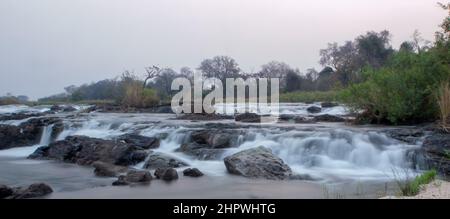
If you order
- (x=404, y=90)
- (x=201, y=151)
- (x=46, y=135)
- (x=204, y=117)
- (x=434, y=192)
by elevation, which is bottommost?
(x=46, y=135)

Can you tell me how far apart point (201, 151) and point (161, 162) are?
62.0 inches

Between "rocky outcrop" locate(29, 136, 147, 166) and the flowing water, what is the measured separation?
1.60 ft

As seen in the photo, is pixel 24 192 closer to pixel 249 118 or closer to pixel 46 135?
pixel 46 135

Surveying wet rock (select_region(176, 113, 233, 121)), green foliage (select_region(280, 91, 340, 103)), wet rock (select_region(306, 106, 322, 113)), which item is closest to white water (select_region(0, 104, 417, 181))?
wet rock (select_region(176, 113, 233, 121))

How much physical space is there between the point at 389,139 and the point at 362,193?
478 cm

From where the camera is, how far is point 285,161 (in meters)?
12.5

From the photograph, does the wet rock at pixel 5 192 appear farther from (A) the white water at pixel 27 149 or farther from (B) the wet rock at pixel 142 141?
(A) the white water at pixel 27 149

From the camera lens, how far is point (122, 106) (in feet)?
103

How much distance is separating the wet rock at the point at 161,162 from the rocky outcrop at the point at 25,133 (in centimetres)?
754

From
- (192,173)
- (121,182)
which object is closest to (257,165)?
(192,173)

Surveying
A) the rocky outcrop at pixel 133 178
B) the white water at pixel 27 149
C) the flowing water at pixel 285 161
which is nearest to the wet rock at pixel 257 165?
the flowing water at pixel 285 161
